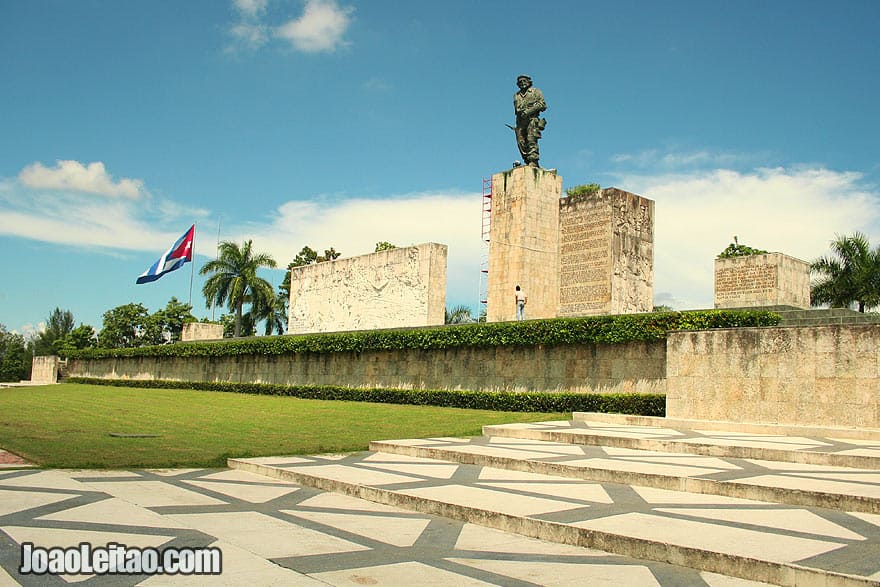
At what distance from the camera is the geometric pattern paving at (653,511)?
385cm

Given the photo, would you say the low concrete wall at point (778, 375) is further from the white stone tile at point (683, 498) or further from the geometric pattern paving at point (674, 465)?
the white stone tile at point (683, 498)

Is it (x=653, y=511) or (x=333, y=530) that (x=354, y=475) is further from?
(x=653, y=511)

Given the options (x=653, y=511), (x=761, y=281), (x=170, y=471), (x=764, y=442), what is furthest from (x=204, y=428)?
(x=761, y=281)

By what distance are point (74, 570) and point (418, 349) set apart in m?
14.9

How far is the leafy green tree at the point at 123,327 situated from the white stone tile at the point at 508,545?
168 ft

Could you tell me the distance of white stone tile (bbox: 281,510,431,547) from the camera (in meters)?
4.54

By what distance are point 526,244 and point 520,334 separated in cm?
407

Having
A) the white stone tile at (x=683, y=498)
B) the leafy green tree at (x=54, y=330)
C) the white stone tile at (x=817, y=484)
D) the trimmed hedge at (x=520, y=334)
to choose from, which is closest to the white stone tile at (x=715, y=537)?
the white stone tile at (x=683, y=498)

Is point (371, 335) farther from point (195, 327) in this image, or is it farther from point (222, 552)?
point (195, 327)

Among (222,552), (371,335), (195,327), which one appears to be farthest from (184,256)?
(222,552)

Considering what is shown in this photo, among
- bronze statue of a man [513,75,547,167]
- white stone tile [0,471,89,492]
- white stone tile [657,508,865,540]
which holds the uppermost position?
bronze statue of a man [513,75,547,167]

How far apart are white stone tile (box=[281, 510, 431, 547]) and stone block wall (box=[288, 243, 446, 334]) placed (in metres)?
17.0

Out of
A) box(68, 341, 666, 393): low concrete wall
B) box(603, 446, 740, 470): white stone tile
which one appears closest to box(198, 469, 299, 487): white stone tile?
box(603, 446, 740, 470): white stone tile

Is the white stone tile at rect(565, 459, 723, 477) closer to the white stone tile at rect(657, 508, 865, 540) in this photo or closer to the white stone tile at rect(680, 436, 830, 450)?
the white stone tile at rect(657, 508, 865, 540)
